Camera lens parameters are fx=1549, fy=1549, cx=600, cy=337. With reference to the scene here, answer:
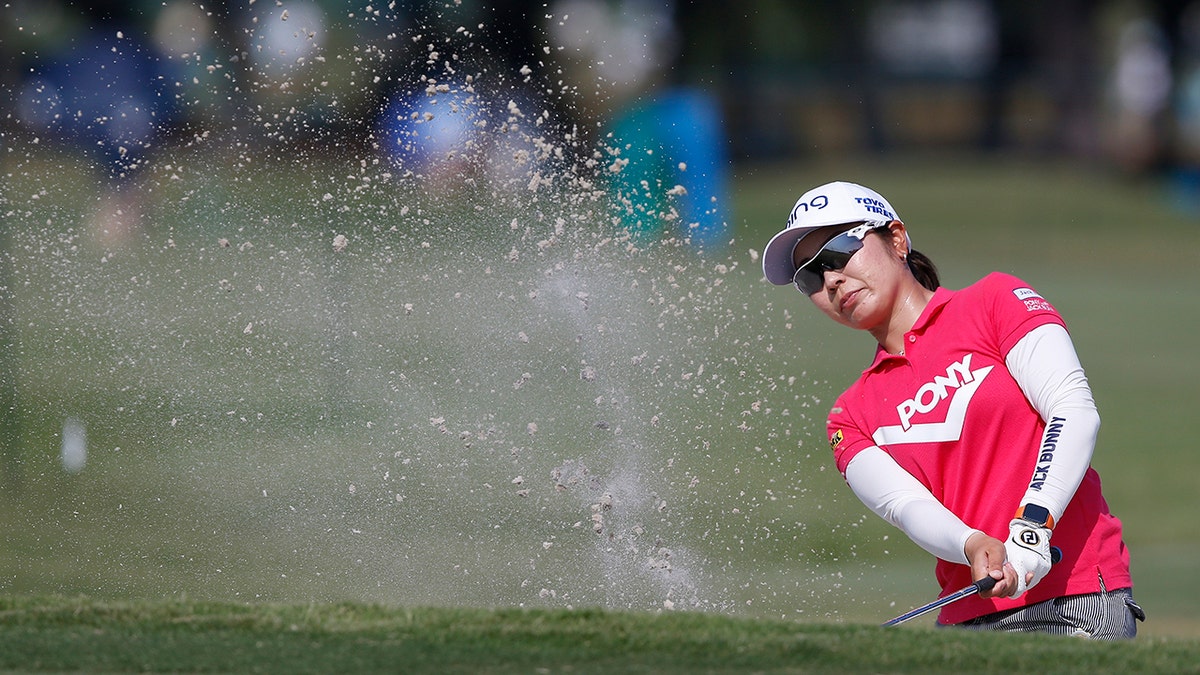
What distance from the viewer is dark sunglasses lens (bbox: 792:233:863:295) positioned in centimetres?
442

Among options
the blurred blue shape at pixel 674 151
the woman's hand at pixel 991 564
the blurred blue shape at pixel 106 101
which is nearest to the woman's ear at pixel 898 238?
the woman's hand at pixel 991 564

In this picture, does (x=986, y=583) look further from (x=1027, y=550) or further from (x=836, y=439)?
(x=836, y=439)

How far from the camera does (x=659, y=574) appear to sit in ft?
19.5

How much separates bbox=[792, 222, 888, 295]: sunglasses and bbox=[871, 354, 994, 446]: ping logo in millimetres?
446

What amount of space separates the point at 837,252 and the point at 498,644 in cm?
150

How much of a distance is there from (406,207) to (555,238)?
3.28ft

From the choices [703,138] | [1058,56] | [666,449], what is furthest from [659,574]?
[1058,56]

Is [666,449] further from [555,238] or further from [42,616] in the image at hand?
[42,616]

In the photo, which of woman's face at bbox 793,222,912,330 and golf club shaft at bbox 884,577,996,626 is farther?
woman's face at bbox 793,222,912,330

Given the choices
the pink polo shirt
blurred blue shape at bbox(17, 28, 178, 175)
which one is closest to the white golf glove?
the pink polo shirt

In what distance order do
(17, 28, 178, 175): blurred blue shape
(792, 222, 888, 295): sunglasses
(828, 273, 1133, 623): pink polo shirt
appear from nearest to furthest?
1. (828, 273, 1133, 623): pink polo shirt
2. (792, 222, 888, 295): sunglasses
3. (17, 28, 178, 175): blurred blue shape

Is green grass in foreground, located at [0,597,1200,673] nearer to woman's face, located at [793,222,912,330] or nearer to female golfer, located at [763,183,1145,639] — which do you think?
female golfer, located at [763,183,1145,639]

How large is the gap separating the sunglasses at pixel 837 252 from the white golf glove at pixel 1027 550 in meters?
0.96

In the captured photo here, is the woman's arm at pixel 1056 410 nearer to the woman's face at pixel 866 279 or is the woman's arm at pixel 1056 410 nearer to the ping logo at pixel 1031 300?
the ping logo at pixel 1031 300
